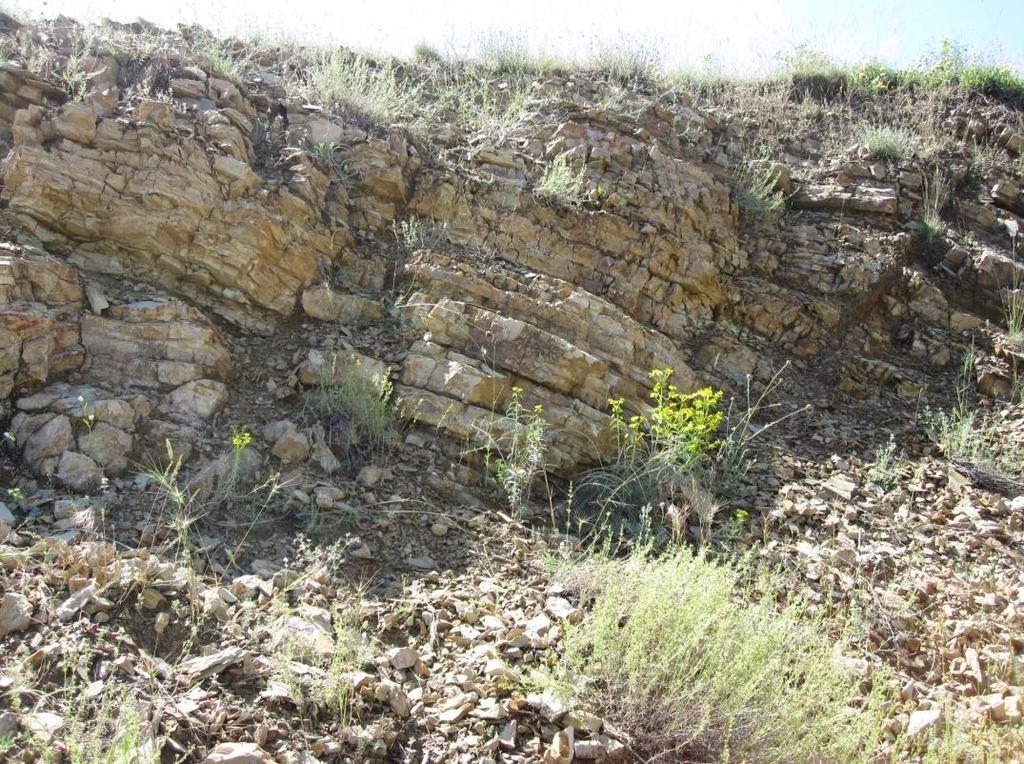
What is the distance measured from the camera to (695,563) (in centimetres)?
275

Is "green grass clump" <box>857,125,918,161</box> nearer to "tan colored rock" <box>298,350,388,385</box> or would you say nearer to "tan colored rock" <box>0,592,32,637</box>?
"tan colored rock" <box>298,350,388,385</box>

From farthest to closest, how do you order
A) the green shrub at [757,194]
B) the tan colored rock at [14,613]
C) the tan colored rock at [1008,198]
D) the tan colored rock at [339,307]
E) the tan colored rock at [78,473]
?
the tan colored rock at [1008,198]
the green shrub at [757,194]
the tan colored rock at [339,307]
the tan colored rock at [78,473]
the tan colored rock at [14,613]

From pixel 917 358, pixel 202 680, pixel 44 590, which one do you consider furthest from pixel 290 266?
pixel 917 358

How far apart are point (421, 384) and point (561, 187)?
224cm

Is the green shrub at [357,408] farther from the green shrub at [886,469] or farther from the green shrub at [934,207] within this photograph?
the green shrub at [934,207]

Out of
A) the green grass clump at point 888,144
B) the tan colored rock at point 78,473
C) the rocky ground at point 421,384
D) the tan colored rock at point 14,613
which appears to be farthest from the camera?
the green grass clump at point 888,144

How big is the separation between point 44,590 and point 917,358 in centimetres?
559

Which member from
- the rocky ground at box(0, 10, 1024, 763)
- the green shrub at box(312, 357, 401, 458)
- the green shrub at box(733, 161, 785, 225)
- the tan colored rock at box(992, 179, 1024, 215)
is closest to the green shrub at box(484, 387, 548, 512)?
the rocky ground at box(0, 10, 1024, 763)

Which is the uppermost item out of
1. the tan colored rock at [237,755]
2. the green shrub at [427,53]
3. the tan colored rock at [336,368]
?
the green shrub at [427,53]

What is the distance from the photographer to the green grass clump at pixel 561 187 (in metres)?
5.37

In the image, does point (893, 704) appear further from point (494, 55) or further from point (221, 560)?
point (494, 55)

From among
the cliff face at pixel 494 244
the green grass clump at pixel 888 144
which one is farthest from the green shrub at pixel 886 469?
the green grass clump at pixel 888 144

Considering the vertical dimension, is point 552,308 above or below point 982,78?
below

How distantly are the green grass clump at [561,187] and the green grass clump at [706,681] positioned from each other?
3.46 metres
